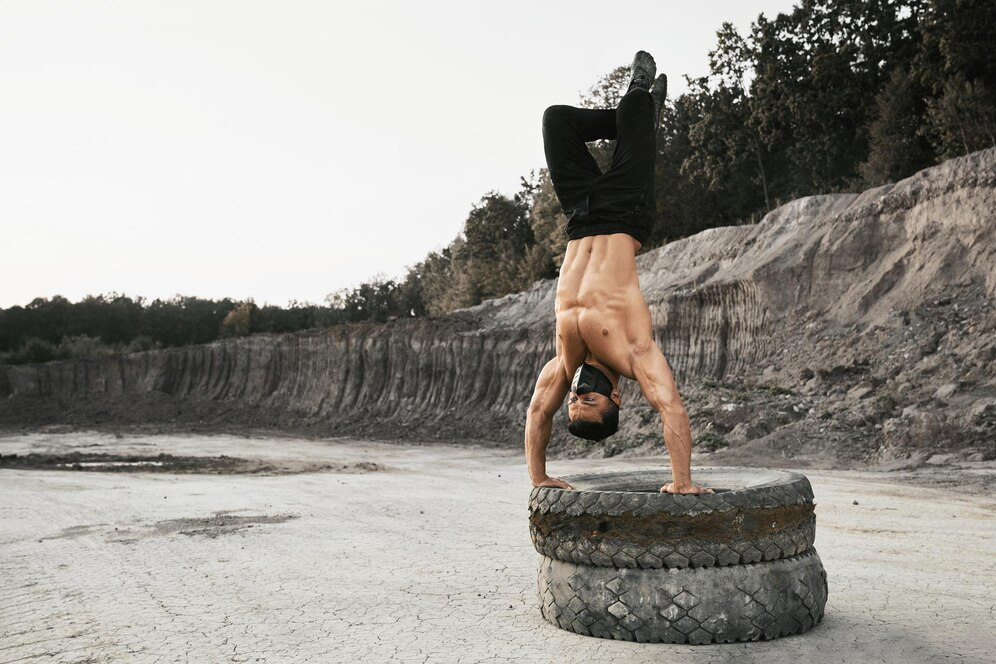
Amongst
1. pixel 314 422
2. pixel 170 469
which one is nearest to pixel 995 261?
pixel 170 469

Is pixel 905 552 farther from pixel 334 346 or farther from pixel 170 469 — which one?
pixel 334 346

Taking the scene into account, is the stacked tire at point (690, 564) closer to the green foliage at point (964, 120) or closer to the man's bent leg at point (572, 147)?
the man's bent leg at point (572, 147)

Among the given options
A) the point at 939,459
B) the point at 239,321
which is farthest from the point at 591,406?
the point at 239,321

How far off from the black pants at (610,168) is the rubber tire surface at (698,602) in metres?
2.21

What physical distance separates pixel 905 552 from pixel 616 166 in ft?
16.2

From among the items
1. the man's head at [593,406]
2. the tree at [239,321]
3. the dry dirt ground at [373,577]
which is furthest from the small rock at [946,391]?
the tree at [239,321]

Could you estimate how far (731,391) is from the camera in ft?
73.9

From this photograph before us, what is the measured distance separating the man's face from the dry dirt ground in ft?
4.30

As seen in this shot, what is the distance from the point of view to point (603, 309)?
5.54 m

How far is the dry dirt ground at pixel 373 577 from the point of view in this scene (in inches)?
203

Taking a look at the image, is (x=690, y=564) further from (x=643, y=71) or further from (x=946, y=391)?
(x=946, y=391)

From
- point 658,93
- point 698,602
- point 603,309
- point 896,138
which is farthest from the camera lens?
point 896,138

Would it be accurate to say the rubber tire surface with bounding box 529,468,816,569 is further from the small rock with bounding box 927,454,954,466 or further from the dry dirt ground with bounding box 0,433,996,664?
the small rock with bounding box 927,454,954,466

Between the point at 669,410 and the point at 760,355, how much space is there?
2050 centimetres
